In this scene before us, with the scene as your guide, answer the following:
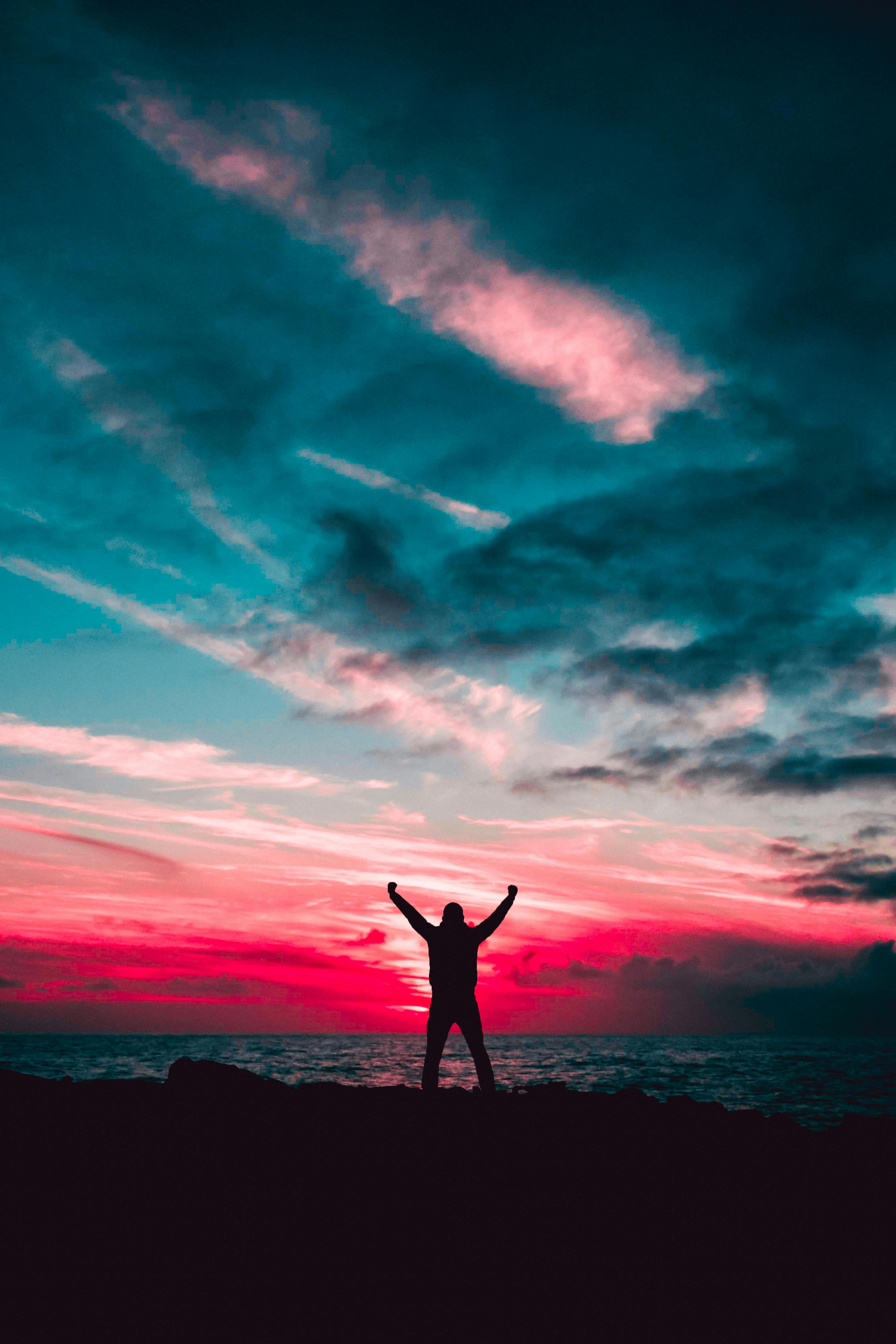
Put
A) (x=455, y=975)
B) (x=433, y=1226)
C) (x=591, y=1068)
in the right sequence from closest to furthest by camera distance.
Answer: (x=433, y=1226) → (x=455, y=975) → (x=591, y=1068)

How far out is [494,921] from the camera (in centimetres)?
945

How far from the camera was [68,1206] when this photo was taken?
6.20 meters

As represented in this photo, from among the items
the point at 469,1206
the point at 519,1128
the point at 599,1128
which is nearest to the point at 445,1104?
the point at 519,1128

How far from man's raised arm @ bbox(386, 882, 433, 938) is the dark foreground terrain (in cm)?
201

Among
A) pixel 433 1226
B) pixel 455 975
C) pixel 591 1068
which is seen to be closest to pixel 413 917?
pixel 455 975

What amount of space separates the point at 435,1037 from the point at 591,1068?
1163 inches

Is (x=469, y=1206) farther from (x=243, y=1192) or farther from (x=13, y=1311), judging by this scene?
(x=13, y=1311)

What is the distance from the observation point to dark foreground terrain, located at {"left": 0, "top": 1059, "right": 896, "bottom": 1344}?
15.4ft

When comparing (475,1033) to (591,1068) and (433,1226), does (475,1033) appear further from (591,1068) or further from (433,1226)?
(591,1068)

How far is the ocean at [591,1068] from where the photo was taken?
2297cm

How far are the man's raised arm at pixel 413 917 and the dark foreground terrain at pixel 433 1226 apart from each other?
201 cm

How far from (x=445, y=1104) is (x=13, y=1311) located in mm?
5948

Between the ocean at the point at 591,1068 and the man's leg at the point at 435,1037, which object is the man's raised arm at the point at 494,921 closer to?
the man's leg at the point at 435,1037

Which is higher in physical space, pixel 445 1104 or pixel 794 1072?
pixel 445 1104
